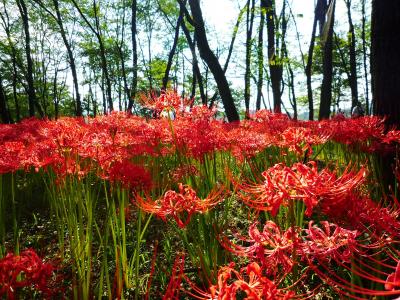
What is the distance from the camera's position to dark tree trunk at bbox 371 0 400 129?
10.8 ft

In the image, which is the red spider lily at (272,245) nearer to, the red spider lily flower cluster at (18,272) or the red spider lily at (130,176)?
the red spider lily flower cluster at (18,272)

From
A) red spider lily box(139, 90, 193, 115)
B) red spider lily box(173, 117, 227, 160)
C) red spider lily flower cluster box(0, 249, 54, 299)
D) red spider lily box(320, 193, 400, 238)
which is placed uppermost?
red spider lily box(139, 90, 193, 115)

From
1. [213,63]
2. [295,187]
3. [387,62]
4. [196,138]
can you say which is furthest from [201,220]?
[213,63]

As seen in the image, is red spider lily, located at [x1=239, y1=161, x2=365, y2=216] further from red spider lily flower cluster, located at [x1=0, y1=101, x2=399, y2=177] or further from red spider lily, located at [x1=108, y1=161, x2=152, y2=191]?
red spider lily, located at [x1=108, y1=161, x2=152, y2=191]

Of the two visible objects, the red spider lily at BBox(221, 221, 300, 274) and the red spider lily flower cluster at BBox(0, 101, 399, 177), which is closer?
the red spider lily at BBox(221, 221, 300, 274)

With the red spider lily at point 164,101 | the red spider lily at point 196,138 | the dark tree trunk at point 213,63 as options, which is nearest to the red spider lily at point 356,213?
the red spider lily at point 196,138

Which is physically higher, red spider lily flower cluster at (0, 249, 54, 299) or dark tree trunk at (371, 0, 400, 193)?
dark tree trunk at (371, 0, 400, 193)

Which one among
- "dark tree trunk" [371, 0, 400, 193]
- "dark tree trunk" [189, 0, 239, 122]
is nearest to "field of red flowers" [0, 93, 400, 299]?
"dark tree trunk" [371, 0, 400, 193]

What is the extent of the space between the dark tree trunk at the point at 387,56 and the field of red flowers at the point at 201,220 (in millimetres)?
332

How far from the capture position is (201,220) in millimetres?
2244

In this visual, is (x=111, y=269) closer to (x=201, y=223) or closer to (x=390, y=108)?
(x=201, y=223)

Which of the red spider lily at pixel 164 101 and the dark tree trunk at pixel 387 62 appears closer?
the red spider lily at pixel 164 101

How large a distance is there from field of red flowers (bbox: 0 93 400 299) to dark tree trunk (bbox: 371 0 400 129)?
0.33 metres

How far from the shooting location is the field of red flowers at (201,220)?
3.02ft
